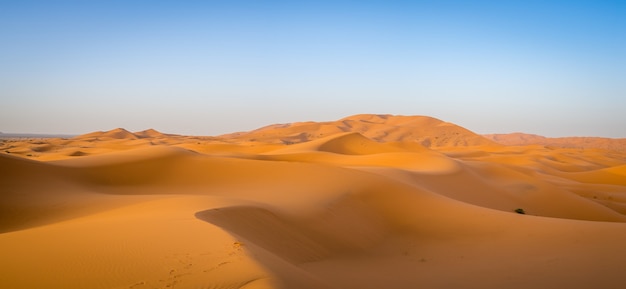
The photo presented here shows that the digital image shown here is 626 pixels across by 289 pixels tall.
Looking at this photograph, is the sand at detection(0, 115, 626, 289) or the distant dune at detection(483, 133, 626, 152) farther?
the distant dune at detection(483, 133, 626, 152)

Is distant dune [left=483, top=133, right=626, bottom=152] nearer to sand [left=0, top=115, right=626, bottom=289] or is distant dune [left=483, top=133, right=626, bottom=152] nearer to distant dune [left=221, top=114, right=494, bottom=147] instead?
distant dune [left=221, top=114, right=494, bottom=147]

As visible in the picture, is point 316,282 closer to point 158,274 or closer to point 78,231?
point 158,274

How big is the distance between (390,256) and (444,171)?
14.8 m

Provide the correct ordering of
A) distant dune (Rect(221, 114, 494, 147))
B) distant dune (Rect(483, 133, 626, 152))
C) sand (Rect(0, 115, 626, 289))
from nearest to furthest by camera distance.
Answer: sand (Rect(0, 115, 626, 289)) < distant dune (Rect(221, 114, 494, 147)) < distant dune (Rect(483, 133, 626, 152))

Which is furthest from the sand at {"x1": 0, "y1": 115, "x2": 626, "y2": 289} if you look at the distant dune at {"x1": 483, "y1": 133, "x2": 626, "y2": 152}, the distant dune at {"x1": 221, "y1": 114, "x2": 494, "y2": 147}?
the distant dune at {"x1": 483, "y1": 133, "x2": 626, "y2": 152}

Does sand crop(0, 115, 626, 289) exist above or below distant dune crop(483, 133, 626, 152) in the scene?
below

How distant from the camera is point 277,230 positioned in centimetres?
877

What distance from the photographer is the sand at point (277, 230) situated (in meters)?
5.08

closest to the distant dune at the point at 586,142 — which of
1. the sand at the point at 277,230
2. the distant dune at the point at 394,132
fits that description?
the distant dune at the point at 394,132

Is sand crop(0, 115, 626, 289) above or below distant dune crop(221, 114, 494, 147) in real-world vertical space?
below

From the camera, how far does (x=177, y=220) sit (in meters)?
7.41

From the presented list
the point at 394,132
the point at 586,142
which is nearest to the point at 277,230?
the point at 394,132

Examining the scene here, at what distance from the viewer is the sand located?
5078 mm

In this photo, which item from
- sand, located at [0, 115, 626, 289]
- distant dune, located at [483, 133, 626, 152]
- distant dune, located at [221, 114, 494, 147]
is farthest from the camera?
distant dune, located at [483, 133, 626, 152]
